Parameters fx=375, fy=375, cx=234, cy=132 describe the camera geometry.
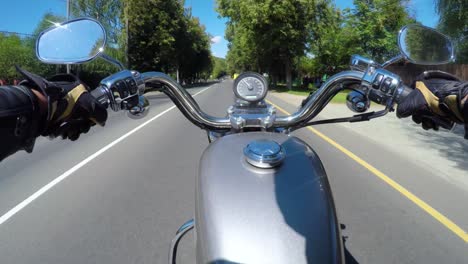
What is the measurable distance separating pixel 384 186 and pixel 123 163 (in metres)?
4.31

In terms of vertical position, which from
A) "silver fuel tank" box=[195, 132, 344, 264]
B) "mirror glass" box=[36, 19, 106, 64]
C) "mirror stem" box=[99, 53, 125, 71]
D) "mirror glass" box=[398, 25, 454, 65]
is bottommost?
"silver fuel tank" box=[195, 132, 344, 264]

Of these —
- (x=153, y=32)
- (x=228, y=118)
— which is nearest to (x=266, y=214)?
(x=228, y=118)

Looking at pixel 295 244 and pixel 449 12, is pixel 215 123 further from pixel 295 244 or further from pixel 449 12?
pixel 449 12

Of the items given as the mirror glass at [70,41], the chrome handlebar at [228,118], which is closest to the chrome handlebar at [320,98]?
the chrome handlebar at [228,118]

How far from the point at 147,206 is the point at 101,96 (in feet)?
9.92

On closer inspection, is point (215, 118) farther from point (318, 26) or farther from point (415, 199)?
point (318, 26)

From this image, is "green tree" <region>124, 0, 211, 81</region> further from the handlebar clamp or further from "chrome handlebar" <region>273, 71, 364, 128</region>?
the handlebar clamp

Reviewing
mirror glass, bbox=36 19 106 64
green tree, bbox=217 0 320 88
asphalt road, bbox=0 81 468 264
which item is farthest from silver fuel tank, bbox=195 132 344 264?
green tree, bbox=217 0 320 88

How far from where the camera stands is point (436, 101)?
149 centimetres

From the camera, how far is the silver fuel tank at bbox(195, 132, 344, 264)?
117 cm

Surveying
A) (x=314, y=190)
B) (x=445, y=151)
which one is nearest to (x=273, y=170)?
(x=314, y=190)

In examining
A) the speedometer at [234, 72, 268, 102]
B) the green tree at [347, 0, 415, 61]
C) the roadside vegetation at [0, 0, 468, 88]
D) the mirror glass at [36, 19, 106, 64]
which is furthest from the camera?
the green tree at [347, 0, 415, 61]

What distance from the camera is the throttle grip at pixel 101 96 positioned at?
1640 mm

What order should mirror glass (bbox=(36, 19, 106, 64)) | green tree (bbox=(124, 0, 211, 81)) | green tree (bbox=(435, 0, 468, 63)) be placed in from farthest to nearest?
green tree (bbox=(124, 0, 211, 81)), green tree (bbox=(435, 0, 468, 63)), mirror glass (bbox=(36, 19, 106, 64))
